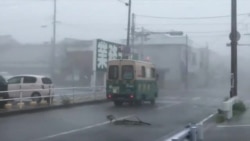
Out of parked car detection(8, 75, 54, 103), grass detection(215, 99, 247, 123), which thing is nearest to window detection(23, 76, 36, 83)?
parked car detection(8, 75, 54, 103)

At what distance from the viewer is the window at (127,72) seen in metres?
26.4

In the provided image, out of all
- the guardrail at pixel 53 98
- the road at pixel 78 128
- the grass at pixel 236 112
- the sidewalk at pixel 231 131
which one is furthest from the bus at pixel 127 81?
the sidewalk at pixel 231 131

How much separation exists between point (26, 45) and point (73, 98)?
11.4 meters

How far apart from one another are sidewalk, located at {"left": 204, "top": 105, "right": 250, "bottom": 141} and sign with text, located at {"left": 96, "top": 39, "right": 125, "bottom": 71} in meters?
17.3

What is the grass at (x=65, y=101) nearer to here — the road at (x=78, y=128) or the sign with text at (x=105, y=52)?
the road at (x=78, y=128)

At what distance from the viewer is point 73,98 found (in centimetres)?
2702

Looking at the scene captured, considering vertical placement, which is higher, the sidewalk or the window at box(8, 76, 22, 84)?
the window at box(8, 76, 22, 84)

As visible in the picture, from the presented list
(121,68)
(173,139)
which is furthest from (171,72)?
(173,139)

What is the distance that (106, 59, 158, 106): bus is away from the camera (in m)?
26.3

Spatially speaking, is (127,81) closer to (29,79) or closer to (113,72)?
(113,72)

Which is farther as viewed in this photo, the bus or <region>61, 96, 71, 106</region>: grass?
the bus

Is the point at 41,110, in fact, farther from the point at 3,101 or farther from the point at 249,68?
the point at 249,68

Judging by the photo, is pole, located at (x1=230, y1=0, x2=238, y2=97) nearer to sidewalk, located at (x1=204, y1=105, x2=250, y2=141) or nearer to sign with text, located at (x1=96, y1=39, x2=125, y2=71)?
sidewalk, located at (x1=204, y1=105, x2=250, y2=141)

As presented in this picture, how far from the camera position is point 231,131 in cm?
1453
